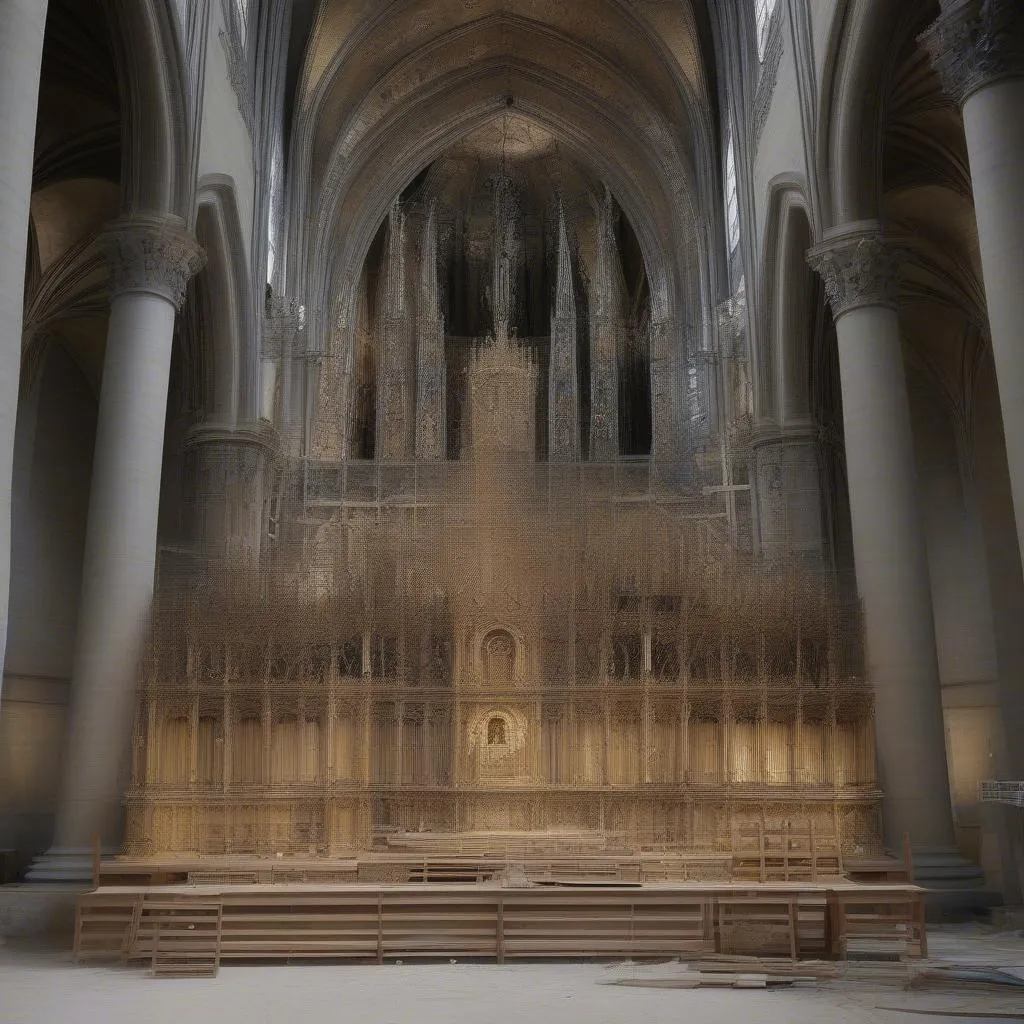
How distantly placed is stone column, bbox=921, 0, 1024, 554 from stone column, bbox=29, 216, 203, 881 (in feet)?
29.0

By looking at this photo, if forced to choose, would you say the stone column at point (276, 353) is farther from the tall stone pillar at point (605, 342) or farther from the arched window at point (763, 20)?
the arched window at point (763, 20)

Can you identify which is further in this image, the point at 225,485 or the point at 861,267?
the point at 225,485

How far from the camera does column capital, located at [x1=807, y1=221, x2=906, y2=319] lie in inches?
581

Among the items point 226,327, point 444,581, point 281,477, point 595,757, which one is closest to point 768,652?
point 595,757

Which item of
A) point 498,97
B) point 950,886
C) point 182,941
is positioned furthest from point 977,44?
point 498,97

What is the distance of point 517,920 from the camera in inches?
361

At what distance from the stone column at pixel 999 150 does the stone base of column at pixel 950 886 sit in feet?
13.9

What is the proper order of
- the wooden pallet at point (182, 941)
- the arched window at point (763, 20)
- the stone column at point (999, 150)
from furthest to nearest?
1. the arched window at point (763, 20)
2. the stone column at point (999, 150)
3. the wooden pallet at point (182, 941)

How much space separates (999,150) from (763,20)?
10989mm

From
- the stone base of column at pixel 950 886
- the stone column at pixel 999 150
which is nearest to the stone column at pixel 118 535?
the stone base of column at pixel 950 886

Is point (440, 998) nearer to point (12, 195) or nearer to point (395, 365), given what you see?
point (12, 195)

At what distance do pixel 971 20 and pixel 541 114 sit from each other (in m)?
19.6

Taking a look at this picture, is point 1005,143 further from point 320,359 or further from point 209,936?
point 320,359

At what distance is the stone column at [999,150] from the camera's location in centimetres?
1011
